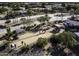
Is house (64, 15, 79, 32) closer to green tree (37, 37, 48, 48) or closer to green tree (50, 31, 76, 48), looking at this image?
green tree (50, 31, 76, 48)

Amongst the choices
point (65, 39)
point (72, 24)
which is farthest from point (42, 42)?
point (72, 24)

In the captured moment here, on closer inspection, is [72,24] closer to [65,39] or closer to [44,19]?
[65,39]

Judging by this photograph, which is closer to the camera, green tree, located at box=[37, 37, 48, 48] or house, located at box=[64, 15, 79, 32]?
green tree, located at box=[37, 37, 48, 48]

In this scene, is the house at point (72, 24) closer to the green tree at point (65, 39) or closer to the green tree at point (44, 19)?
the green tree at point (65, 39)

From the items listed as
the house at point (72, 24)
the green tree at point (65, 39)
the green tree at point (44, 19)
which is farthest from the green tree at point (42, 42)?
the house at point (72, 24)

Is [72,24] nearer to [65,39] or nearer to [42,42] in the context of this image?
[65,39]

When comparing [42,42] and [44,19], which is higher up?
[44,19]

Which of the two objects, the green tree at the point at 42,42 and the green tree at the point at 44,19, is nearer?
the green tree at the point at 42,42

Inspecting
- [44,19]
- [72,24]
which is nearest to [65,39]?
[72,24]

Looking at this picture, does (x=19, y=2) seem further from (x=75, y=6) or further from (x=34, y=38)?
(x=75, y=6)

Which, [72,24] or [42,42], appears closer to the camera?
[42,42]

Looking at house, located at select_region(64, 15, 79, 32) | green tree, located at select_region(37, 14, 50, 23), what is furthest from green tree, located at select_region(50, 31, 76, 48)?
green tree, located at select_region(37, 14, 50, 23)

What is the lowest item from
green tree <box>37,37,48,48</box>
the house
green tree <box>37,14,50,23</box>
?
green tree <box>37,37,48,48</box>
